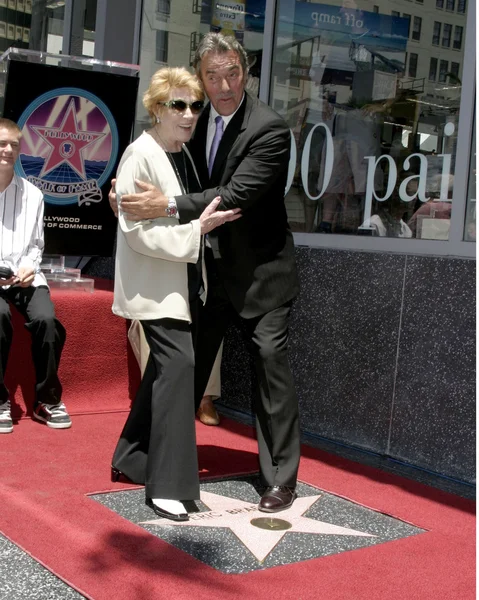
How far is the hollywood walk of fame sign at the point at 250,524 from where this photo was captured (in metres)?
3.24

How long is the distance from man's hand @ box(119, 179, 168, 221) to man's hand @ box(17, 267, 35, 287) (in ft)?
5.55

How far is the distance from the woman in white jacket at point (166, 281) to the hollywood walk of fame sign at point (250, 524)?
11cm

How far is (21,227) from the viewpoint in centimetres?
509

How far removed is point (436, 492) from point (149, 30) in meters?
4.56

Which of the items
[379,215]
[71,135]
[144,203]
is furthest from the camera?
[71,135]

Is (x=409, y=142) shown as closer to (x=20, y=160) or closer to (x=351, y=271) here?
(x=351, y=271)

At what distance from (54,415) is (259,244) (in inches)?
75.6

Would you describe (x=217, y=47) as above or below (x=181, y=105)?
above

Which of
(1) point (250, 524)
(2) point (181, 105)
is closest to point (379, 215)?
(2) point (181, 105)

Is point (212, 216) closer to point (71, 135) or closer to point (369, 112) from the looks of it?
point (369, 112)

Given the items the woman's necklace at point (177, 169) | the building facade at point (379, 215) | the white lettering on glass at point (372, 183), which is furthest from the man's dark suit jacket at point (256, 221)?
the white lettering on glass at point (372, 183)

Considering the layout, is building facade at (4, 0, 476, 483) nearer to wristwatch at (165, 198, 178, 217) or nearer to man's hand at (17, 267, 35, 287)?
Result: man's hand at (17, 267, 35, 287)

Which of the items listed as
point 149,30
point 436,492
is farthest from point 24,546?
point 149,30

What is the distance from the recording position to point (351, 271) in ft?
15.5
